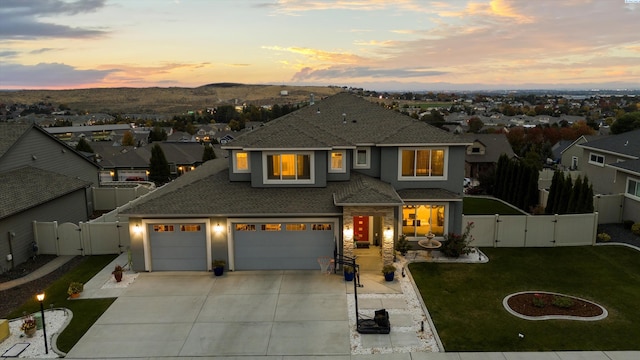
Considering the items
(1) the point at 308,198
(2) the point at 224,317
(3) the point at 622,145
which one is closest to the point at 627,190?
(3) the point at 622,145

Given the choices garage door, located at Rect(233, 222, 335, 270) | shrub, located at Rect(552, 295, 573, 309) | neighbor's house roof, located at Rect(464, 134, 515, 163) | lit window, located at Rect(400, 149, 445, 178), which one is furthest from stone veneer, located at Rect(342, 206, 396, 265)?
neighbor's house roof, located at Rect(464, 134, 515, 163)

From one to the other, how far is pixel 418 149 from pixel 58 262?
60.2ft

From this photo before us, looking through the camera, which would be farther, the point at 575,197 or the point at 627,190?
the point at 627,190

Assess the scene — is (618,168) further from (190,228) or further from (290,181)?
(190,228)

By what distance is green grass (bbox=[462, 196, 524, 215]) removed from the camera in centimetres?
3019

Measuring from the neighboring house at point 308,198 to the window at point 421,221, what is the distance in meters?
0.05

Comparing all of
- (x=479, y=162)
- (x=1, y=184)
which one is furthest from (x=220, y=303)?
(x=479, y=162)

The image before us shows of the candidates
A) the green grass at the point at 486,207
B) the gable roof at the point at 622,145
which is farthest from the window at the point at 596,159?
the green grass at the point at 486,207

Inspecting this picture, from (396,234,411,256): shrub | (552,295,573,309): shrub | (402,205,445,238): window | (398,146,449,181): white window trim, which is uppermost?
(398,146,449,181): white window trim

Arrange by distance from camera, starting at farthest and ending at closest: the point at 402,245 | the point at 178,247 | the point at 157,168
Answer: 1. the point at 157,168
2. the point at 402,245
3. the point at 178,247

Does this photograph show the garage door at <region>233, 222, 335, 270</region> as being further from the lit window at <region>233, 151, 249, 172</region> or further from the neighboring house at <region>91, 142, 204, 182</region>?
the neighboring house at <region>91, 142, 204, 182</region>

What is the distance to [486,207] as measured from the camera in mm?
31953

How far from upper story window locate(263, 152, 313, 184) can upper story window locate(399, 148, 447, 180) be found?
488cm

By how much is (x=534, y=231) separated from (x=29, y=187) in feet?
86.6
